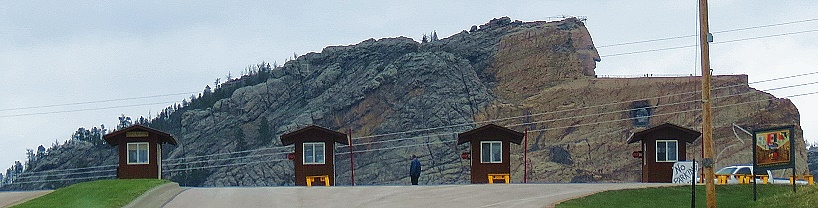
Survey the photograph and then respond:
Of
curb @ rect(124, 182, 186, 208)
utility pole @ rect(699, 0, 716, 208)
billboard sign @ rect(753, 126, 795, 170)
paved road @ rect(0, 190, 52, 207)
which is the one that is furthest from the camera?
paved road @ rect(0, 190, 52, 207)

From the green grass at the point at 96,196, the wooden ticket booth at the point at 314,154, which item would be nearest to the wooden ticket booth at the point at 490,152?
the wooden ticket booth at the point at 314,154

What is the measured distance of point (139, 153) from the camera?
4953cm

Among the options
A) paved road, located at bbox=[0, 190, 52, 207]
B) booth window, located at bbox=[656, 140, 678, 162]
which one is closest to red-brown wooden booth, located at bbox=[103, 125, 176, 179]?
paved road, located at bbox=[0, 190, 52, 207]

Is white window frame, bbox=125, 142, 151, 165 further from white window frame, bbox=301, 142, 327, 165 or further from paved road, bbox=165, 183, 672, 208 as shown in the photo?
paved road, bbox=165, 183, 672, 208

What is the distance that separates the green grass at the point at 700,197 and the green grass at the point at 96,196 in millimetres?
11217

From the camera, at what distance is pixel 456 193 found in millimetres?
33719

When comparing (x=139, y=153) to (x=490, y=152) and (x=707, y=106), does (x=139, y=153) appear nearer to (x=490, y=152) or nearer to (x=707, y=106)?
(x=490, y=152)

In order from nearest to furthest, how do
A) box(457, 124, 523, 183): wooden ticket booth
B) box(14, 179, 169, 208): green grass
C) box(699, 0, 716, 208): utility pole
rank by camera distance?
box(699, 0, 716, 208): utility pole
box(14, 179, 169, 208): green grass
box(457, 124, 523, 183): wooden ticket booth

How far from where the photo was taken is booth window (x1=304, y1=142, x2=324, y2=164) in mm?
50875

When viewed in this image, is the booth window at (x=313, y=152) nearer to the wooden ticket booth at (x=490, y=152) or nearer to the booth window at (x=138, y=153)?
the wooden ticket booth at (x=490, y=152)

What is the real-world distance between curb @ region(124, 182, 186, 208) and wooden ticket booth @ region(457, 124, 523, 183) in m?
16.2

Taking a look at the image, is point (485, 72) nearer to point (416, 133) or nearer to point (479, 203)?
point (416, 133)

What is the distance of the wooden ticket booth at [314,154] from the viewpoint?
5050cm

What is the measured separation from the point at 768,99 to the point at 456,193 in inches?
4458
